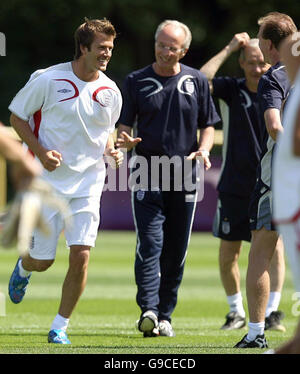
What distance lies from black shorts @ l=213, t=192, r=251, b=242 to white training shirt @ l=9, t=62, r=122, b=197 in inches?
76.2

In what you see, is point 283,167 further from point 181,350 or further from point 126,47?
point 126,47

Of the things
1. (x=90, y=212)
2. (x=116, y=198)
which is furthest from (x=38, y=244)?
(x=116, y=198)

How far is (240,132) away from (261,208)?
7.60 ft

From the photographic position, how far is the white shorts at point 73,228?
8055 mm

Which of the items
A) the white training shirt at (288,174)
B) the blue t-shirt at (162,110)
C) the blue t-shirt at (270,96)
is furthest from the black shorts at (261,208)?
the white training shirt at (288,174)

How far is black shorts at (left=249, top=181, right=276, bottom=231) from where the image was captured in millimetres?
7496

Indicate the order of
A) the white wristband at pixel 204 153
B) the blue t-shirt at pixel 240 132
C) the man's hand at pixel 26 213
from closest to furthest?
the man's hand at pixel 26 213 → the white wristband at pixel 204 153 → the blue t-shirt at pixel 240 132

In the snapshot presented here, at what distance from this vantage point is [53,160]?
7754 millimetres

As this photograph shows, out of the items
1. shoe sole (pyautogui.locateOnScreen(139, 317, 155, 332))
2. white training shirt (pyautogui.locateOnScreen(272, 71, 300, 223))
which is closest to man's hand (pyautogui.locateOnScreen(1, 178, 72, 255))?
white training shirt (pyautogui.locateOnScreen(272, 71, 300, 223))

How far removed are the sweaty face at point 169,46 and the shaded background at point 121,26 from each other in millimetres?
23537

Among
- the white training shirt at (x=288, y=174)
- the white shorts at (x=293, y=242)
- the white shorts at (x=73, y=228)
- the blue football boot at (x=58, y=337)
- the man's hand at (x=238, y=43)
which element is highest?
the white training shirt at (x=288, y=174)

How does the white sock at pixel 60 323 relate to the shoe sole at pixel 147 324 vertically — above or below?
above

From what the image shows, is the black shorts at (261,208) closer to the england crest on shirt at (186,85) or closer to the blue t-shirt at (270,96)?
the blue t-shirt at (270,96)

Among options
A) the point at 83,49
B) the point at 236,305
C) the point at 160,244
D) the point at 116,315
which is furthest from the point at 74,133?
the point at 116,315
